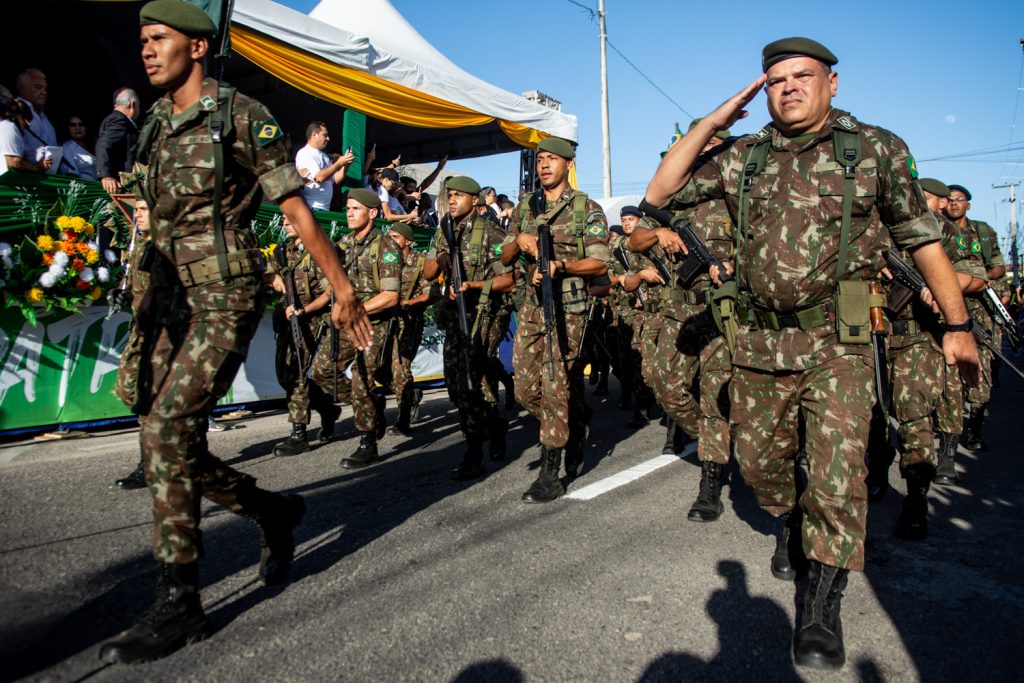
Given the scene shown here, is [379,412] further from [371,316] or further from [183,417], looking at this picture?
[183,417]

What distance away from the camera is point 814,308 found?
308 cm

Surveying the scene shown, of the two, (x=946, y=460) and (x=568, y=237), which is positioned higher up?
(x=568, y=237)

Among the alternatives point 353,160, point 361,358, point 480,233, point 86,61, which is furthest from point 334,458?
point 86,61

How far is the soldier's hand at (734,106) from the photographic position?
3070mm

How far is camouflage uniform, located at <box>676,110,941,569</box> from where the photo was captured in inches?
116

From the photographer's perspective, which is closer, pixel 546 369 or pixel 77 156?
pixel 546 369

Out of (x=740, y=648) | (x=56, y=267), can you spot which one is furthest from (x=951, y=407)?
(x=56, y=267)

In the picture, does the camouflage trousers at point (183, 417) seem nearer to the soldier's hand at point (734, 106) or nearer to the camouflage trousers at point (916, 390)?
the soldier's hand at point (734, 106)

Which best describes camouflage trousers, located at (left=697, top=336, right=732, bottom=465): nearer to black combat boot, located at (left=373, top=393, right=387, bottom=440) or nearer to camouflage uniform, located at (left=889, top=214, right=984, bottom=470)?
camouflage uniform, located at (left=889, top=214, right=984, bottom=470)

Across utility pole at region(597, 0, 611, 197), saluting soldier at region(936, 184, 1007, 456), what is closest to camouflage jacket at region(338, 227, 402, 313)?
saluting soldier at region(936, 184, 1007, 456)

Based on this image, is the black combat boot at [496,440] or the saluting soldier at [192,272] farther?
the black combat boot at [496,440]

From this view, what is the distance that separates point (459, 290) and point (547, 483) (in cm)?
166

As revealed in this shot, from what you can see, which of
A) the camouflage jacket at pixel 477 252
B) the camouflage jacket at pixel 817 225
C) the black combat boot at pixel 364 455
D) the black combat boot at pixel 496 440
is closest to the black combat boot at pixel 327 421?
the black combat boot at pixel 364 455

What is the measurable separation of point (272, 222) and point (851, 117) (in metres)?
6.54
